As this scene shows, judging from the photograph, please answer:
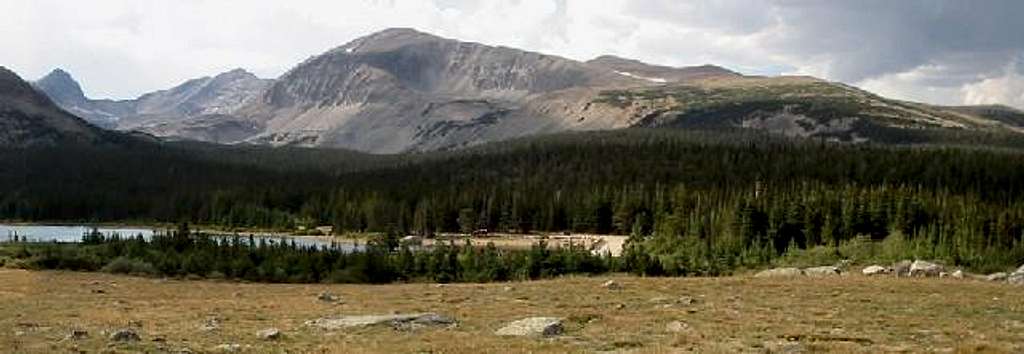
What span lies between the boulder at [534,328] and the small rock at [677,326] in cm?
400

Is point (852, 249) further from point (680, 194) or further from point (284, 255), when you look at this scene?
point (284, 255)

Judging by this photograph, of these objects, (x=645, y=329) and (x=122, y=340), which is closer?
(x=122, y=340)

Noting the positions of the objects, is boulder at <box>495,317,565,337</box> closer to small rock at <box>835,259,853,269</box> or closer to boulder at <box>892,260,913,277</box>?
boulder at <box>892,260,913,277</box>

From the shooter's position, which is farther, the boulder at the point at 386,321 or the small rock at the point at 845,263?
the small rock at the point at 845,263

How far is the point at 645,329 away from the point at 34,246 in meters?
108

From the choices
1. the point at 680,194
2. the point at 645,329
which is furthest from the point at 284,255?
the point at 680,194

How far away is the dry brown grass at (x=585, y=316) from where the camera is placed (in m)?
31.8

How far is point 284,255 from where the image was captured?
→ 101625 mm

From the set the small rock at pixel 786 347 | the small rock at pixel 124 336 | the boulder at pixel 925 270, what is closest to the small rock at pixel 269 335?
the small rock at pixel 124 336

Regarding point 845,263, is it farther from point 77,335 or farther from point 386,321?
point 77,335

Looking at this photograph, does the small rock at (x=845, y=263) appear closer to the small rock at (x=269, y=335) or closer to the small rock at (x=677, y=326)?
the small rock at (x=677, y=326)

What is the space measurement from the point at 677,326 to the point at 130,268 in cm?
7327

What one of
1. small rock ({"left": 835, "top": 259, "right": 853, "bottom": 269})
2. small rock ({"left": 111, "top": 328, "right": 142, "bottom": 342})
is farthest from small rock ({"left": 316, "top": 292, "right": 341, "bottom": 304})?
small rock ({"left": 835, "top": 259, "right": 853, "bottom": 269})

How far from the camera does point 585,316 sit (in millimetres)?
41750
